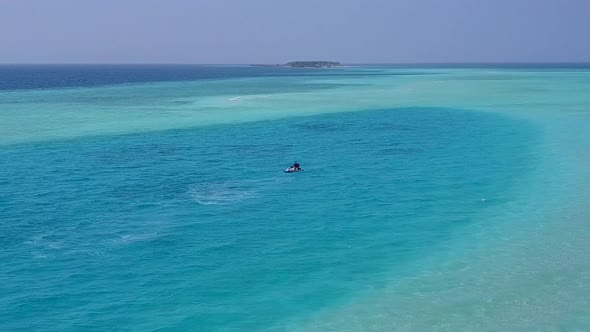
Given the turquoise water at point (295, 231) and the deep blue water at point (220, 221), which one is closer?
the turquoise water at point (295, 231)

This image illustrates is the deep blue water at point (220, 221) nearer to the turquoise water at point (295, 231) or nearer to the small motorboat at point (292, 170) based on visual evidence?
the turquoise water at point (295, 231)

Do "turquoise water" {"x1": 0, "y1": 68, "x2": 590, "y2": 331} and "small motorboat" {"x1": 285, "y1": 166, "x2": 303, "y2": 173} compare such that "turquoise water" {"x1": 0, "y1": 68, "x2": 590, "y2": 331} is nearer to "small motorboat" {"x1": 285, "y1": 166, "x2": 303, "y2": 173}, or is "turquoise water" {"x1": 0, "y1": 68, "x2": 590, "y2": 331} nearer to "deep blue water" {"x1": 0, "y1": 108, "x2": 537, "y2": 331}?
"deep blue water" {"x1": 0, "y1": 108, "x2": 537, "y2": 331}

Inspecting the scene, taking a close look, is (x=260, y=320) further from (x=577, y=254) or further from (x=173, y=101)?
(x=173, y=101)

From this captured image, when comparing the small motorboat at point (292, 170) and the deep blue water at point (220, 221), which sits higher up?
the small motorboat at point (292, 170)

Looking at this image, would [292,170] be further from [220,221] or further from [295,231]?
[295,231]

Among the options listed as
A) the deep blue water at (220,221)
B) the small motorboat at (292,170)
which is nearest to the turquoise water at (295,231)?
the deep blue water at (220,221)

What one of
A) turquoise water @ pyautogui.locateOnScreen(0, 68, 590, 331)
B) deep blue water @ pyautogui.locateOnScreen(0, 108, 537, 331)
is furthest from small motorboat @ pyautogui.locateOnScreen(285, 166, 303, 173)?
deep blue water @ pyautogui.locateOnScreen(0, 108, 537, 331)

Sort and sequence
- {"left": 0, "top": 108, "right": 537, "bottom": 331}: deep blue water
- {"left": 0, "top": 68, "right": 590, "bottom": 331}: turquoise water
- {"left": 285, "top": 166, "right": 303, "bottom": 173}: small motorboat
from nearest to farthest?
{"left": 0, "top": 68, "right": 590, "bottom": 331}: turquoise water
{"left": 0, "top": 108, "right": 537, "bottom": 331}: deep blue water
{"left": 285, "top": 166, "right": 303, "bottom": 173}: small motorboat
